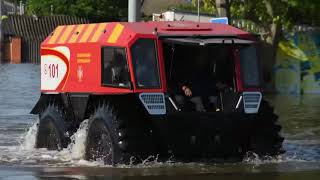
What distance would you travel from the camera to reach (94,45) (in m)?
12.4

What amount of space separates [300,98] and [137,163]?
725 inches

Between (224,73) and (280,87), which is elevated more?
(224,73)

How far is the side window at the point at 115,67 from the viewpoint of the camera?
11.8m

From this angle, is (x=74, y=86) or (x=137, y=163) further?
(x=74, y=86)

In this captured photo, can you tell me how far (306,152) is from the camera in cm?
1444

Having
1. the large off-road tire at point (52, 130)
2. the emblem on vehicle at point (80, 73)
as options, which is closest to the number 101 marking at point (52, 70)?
the large off-road tire at point (52, 130)

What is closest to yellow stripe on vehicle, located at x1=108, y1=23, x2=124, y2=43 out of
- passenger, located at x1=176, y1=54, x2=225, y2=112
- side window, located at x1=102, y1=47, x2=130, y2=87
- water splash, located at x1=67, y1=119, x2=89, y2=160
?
side window, located at x1=102, y1=47, x2=130, y2=87

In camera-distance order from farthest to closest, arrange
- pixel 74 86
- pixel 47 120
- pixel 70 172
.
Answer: pixel 47 120 → pixel 74 86 → pixel 70 172

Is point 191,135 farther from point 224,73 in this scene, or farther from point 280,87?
point 280,87

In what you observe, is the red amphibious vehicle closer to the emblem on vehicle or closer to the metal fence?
the emblem on vehicle

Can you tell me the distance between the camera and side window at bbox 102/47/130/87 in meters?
11.8

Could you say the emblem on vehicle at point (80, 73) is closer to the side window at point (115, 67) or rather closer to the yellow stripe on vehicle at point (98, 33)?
the yellow stripe on vehicle at point (98, 33)

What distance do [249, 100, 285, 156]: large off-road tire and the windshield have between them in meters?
0.38

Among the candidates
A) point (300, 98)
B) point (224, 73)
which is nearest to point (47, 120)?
point (224, 73)
